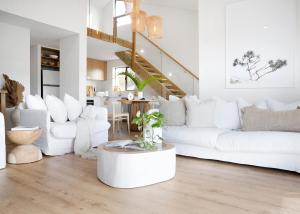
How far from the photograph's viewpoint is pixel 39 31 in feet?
17.9

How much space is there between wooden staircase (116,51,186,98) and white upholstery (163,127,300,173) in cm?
306

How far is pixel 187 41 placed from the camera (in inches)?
299

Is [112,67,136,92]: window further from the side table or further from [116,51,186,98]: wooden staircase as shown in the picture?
the side table

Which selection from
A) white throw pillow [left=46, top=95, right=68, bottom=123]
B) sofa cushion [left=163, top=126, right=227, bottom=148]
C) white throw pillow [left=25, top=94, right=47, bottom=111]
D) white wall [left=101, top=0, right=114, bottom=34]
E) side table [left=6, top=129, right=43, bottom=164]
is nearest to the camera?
side table [left=6, top=129, right=43, bottom=164]

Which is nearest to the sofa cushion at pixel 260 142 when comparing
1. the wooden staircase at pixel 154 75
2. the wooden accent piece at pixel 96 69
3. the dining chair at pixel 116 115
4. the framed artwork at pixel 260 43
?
the framed artwork at pixel 260 43

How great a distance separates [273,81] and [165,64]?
3.78 metres

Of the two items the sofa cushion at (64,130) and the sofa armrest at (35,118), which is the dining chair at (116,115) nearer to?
the sofa cushion at (64,130)

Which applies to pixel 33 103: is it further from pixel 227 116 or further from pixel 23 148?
pixel 227 116

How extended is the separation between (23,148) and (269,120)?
317 cm

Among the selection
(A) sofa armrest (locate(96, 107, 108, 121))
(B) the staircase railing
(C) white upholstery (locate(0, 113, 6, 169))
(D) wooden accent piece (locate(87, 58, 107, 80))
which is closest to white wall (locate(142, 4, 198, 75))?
(B) the staircase railing

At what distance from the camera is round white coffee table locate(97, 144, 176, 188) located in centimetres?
220

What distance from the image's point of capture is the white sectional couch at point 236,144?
2.71 meters

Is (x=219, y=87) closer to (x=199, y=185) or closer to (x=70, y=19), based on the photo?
(x=199, y=185)

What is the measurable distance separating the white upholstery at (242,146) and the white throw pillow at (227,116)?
291 mm
